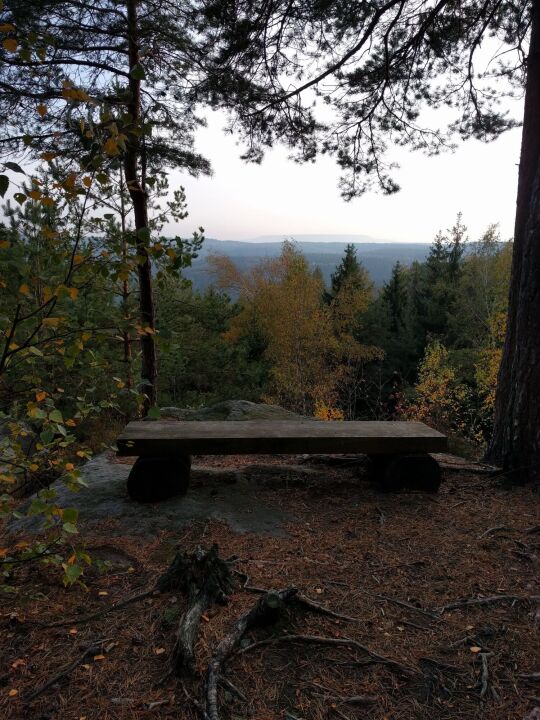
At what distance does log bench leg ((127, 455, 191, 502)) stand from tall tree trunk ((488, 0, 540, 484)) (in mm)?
2666

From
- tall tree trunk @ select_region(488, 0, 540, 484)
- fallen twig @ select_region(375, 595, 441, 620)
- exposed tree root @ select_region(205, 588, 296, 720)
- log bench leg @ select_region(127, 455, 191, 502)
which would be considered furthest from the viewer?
tall tree trunk @ select_region(488, 0, 540, 484)

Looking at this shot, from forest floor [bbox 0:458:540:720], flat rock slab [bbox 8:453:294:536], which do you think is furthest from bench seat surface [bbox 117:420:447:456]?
forest floor [bbox 0:458:540:720]

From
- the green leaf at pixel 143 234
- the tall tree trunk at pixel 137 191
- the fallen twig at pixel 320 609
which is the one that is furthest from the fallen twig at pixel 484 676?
the tall tree trunk at pixel 137 191

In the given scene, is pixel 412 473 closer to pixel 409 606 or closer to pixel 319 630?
pixel 409 606

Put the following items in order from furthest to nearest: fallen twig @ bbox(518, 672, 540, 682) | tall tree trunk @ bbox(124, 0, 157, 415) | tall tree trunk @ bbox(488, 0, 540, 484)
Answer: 1. tall tree trunk @ bbox(124, 0, 157, 415)
2. tall tree trunk @ bbox(488, 0, 540, 484)
3. fallen twig @ bbox(518, 672, 540, 682)

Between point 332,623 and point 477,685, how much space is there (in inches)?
23.8

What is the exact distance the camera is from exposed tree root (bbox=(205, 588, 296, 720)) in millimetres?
1673

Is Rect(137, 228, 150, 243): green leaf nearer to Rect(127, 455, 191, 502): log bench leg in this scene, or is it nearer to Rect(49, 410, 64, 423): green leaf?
Rect(49, 410, 64, 423): green leaf

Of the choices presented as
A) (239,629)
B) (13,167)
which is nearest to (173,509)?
(239,629)

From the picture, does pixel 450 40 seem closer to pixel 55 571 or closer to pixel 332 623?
pixel 332 623

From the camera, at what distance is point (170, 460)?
3.43 meters

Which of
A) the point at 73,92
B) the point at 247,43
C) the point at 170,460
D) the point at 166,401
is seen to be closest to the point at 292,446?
the point at 170,460

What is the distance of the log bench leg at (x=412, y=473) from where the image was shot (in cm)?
372

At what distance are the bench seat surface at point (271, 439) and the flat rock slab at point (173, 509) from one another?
354 millimetres
